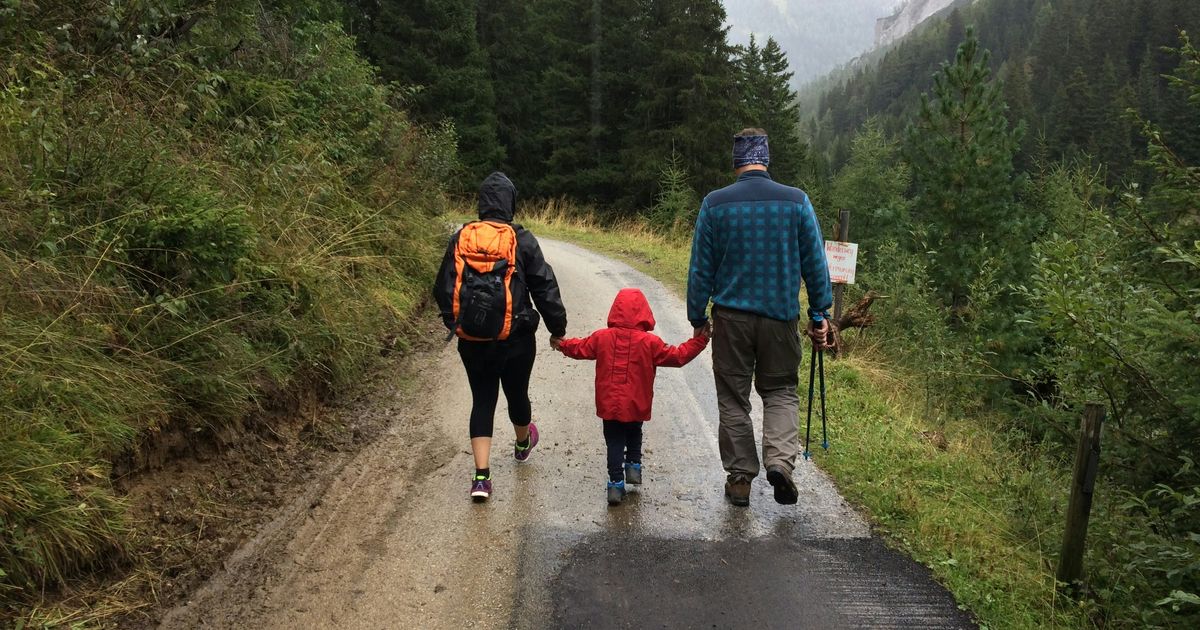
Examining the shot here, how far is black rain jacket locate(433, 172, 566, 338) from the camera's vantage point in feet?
14.0

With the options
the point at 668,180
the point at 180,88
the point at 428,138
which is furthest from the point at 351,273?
the point at 668,180

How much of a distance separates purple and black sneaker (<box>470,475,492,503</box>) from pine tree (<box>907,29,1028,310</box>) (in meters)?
12.9

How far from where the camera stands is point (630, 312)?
4406mm

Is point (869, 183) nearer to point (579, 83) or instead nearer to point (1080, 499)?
point (579, 83)

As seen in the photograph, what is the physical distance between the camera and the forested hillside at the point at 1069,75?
198 feet

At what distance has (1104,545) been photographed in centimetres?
388

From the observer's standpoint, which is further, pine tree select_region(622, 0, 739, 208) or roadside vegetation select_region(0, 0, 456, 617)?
pine tree select_region(622, 0, 739, 208)

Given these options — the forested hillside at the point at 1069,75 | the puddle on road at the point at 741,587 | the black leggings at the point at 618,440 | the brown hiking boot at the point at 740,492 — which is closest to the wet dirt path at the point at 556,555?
the puddle on road at the point at 741,587

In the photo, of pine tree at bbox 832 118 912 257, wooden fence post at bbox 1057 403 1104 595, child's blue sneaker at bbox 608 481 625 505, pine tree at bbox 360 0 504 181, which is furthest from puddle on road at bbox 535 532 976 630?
pine tree at bbox 832 118 912 257

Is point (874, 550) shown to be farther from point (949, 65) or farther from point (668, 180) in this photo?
point (668, 180)

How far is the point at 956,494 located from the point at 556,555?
2.75 m

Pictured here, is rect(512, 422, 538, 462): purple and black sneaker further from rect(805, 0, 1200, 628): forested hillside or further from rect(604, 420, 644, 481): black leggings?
rect(805, 0, 1200, 628): forested hillside

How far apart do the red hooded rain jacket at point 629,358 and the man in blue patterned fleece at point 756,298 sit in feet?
0.89

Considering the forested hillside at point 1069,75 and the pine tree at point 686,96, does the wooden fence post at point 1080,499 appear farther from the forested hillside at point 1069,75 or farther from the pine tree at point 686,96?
the pine tree at point 686,96
